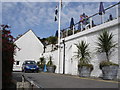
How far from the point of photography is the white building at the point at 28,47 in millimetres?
35344

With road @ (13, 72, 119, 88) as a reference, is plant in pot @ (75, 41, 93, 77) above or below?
above

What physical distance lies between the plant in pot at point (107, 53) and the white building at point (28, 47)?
77.1 ft

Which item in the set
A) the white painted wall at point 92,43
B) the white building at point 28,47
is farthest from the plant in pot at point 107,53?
the white building at point 28,47

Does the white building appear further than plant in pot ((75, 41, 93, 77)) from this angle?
Yes

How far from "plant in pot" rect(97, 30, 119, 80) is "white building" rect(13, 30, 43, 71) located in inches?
925

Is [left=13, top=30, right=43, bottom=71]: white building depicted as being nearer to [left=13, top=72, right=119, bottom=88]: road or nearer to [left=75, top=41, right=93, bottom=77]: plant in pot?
[left=75, top=41, right=93, bottom=77]: plant in pot

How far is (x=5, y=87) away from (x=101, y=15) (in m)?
11.4

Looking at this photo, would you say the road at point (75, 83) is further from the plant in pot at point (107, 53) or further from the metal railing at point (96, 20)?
the metal railing at point (96, 20)

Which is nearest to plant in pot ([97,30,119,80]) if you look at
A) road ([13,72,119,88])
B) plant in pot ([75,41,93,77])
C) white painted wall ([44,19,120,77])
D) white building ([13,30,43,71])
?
white painted wall ([44,19,120,77])

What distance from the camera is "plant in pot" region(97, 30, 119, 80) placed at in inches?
482

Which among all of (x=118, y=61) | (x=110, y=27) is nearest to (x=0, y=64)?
(x=118, y=61)

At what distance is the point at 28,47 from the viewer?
36.1 m

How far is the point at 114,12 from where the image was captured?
14.3m

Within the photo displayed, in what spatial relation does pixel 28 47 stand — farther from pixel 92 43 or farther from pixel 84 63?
pixel 84 63
